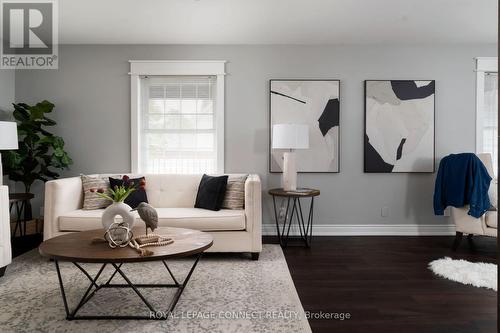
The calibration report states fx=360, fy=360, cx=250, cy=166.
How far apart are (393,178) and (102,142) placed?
362 centimetres

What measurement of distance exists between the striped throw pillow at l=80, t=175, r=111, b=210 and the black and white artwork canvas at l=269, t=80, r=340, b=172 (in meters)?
1.92

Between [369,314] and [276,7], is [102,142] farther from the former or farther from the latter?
A: [369,314]

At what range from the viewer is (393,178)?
14.6 ft

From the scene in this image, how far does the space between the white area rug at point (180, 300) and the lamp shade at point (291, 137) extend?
49.4 inches

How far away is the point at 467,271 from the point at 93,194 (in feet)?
11.7

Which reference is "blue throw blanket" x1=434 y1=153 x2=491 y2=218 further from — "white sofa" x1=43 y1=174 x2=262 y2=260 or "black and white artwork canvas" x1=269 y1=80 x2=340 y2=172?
"white sofa" x1=43 y1=174 x2=262 y2=260

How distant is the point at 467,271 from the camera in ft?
9.84

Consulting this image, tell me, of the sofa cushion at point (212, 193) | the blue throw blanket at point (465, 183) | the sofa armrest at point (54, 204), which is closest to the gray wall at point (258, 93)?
the blue throw blanket at point (465, 183)

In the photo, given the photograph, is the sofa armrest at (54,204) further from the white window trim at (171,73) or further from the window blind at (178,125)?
the window blind at (178,125)

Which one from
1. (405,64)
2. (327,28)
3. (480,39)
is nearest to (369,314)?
(327,28)

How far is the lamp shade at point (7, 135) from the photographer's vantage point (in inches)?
134

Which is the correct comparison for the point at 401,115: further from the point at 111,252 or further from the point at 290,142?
the point at 111,252

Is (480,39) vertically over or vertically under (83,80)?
over

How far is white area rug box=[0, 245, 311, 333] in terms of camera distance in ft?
6.79
